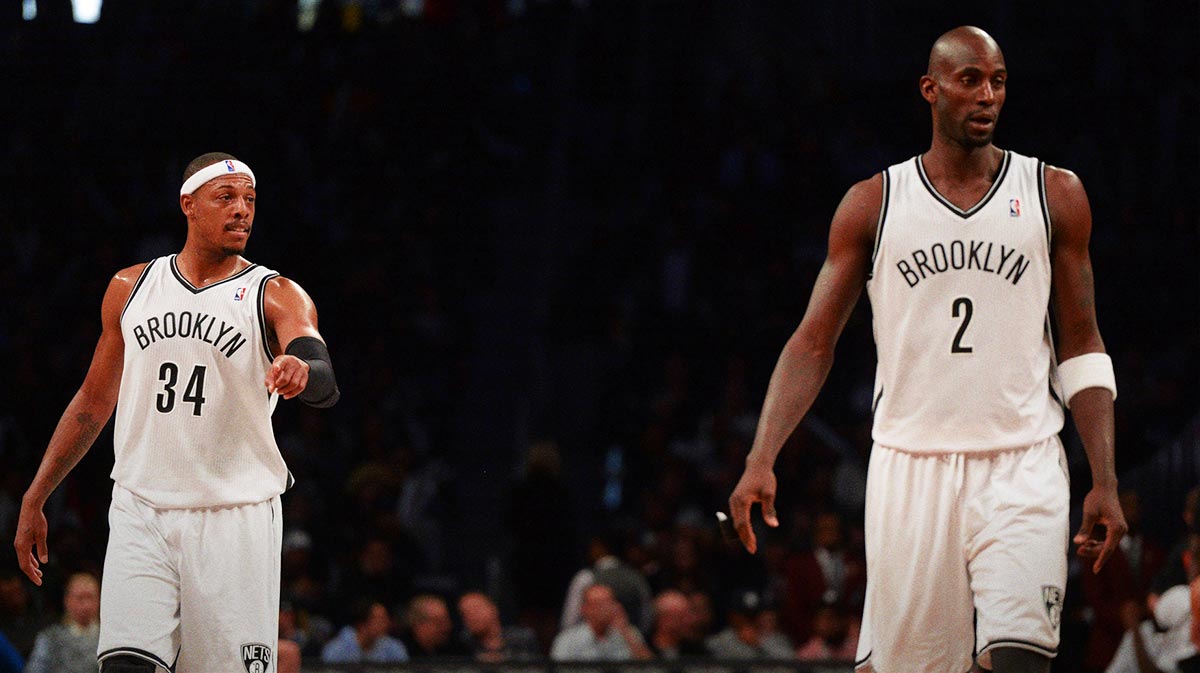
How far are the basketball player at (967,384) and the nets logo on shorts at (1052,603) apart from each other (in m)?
0.03

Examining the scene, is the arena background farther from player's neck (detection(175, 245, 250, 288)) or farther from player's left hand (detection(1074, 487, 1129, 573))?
player's left hand (detection(1074, 487, 1129, 573))

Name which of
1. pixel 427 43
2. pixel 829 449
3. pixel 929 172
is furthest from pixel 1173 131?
pixel 929 172

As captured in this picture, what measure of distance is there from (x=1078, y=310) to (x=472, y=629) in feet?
20.8

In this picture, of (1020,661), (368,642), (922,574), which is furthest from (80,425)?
(368,642)

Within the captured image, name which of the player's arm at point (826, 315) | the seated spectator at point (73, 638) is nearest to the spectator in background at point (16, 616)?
the seated spectator at point (73, 638)

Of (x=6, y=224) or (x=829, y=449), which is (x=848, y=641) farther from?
(x=6, y=224)

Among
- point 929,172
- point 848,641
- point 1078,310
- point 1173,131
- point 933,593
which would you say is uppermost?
point 1173,131

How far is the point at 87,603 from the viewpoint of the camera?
9.88 metres

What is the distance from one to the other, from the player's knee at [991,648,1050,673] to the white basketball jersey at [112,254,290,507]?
2694 millimetres

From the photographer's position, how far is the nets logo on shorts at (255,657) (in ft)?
20.2

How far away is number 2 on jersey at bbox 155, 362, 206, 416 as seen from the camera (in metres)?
6.27

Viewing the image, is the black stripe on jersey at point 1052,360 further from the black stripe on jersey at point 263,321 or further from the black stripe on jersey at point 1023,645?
the black stripe on jersey at point 263,321

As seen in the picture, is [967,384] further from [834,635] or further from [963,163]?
[834,635]

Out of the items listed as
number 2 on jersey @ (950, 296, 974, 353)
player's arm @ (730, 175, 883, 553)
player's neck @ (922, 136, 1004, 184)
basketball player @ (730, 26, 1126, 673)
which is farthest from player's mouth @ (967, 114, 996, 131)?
number 2 on jersey @ (950, 296, 974, 353)
